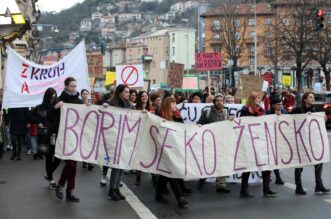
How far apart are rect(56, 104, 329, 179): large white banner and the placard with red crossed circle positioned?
1064 cm

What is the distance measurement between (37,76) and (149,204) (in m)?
3.78

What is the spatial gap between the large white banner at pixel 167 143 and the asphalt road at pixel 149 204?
1.77 ft

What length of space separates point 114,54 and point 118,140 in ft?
540

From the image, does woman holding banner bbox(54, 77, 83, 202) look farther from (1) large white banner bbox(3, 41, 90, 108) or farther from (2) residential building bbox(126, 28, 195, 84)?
(2) residential building bbox(126, 28, 195, 84)

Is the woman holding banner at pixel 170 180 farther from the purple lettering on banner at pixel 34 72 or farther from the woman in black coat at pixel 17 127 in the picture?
the woman in black coat at pixel 17 127

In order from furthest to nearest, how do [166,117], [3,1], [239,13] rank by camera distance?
[239,13] → [3,1] → [166,117]

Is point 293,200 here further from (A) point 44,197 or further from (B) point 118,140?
(A) point 44,197

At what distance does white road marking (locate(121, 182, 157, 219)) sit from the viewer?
354 inches

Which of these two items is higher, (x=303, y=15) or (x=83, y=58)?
(x=303, y=15)

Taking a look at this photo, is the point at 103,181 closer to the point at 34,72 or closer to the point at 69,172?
the point at 69,172

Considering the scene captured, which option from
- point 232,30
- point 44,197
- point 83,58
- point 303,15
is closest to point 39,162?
point 83,58

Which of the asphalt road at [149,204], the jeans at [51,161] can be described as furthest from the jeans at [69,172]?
the jeans at [51,161]

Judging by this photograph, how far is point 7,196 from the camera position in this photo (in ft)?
34.6

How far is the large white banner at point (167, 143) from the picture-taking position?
959 cm
